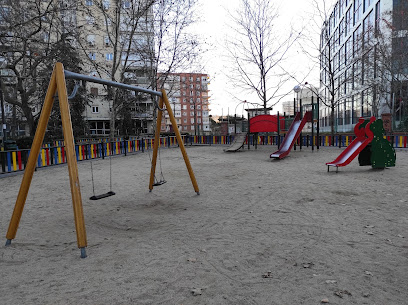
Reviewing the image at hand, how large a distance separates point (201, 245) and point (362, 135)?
27.6ft

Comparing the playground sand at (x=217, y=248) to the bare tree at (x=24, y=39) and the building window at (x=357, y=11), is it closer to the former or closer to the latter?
the bare tree at (x=24, y=39)

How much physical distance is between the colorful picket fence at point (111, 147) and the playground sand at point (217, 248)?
3.01m

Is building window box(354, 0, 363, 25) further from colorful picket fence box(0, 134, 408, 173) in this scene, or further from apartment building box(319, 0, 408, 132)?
colorful picket fence box(0, 134, 408, 173)

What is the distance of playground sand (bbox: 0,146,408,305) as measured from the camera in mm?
2660

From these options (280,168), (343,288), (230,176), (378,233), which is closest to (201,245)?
(343,288)

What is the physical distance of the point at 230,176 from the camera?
9234 mm

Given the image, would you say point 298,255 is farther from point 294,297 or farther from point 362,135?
point 362,135

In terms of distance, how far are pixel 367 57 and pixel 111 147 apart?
21621mm

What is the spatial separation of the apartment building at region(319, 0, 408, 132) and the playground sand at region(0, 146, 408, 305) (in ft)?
64.0

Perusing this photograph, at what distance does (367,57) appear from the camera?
78.0 ft

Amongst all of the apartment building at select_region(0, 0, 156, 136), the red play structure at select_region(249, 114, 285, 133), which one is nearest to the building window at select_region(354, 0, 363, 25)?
the red play structure at select_region(249, 114, 285, 133)

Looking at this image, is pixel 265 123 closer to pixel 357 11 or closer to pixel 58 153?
pixel 58 153

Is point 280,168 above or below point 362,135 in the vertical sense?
below

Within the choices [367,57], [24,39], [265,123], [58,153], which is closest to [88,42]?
[24,39]
